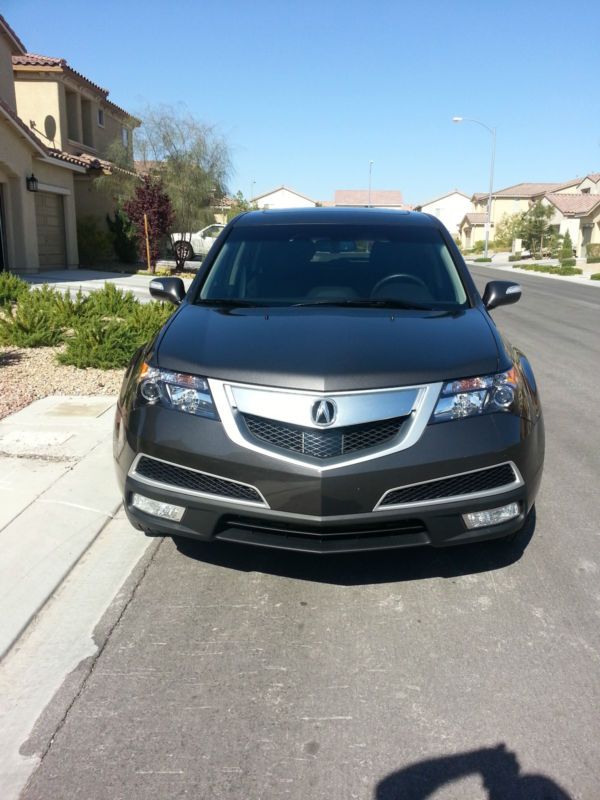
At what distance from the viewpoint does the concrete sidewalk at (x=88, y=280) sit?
656 inches

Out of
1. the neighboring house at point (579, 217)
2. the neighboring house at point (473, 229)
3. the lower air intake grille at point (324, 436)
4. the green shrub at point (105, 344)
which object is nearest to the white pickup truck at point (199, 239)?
the green shrub at point (105, 344)

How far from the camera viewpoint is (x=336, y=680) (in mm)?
2809

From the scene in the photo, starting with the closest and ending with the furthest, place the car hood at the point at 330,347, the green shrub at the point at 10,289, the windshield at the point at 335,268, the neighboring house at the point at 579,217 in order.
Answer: the car hood at the point at 330,347 < the windshield at the point at 335,268 < the green shrub at the point at 10,289 < the neighboring house at the point at 579,217

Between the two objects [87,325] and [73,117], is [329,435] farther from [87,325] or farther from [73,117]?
[73,117]

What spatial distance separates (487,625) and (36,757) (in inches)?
75.0

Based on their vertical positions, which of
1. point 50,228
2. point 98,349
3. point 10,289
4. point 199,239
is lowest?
point 98,349

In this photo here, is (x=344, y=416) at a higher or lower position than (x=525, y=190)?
lower

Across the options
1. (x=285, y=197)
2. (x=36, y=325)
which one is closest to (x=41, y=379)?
(x=36, y=325)

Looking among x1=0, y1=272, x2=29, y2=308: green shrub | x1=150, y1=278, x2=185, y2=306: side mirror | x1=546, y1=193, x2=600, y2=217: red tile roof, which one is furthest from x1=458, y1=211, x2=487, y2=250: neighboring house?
x1=150, y1=278, x2=185, y2=306: side mirror

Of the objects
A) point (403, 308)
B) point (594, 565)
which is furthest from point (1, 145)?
point (594, 565)

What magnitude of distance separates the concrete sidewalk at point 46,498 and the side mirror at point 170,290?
1.28 metres

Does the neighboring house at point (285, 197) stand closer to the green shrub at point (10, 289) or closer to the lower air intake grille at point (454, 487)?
the green shrub at point (10, 289)

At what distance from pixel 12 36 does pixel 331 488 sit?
22.7 m

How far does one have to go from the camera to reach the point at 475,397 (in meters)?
3.13
